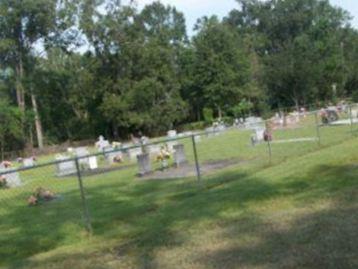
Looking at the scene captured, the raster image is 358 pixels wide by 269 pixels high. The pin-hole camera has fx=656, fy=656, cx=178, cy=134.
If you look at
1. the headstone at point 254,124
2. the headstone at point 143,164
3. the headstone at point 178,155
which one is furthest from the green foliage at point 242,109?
the headstone at point 143,164

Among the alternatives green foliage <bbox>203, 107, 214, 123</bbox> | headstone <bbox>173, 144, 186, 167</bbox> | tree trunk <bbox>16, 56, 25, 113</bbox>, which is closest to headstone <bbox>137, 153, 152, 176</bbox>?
headstone <bbox>173, 144, 186, 167</bbox>

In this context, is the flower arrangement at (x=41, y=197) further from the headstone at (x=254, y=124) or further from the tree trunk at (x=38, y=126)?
the tree trunk at (x=38, y=126)

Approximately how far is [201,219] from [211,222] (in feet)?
1.68

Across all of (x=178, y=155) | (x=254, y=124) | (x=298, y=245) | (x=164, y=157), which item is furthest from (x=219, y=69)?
(x=298, y=245)

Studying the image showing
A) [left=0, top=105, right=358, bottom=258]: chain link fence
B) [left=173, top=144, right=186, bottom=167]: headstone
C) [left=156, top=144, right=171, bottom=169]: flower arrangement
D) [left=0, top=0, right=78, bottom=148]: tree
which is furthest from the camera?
[left=0, top=0, right=78, bottom=148]: tree

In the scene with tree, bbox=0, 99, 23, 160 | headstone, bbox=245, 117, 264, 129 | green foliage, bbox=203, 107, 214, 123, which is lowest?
headstone, bbox=245, 117, 264, 129

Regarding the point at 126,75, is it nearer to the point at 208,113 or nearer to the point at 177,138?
the point at 208,113

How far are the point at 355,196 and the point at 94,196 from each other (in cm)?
895

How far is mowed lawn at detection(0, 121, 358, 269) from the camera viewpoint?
805 centimetres

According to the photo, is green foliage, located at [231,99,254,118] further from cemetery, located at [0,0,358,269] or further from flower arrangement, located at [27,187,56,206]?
flower arrangement, located at [27,187,56,206]

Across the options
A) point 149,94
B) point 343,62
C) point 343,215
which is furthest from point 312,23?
point 343,215

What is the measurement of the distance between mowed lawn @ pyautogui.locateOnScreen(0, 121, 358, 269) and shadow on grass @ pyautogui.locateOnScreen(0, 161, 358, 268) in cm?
2

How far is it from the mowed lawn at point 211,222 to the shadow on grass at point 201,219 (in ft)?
0.07

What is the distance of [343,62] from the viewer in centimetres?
8675
